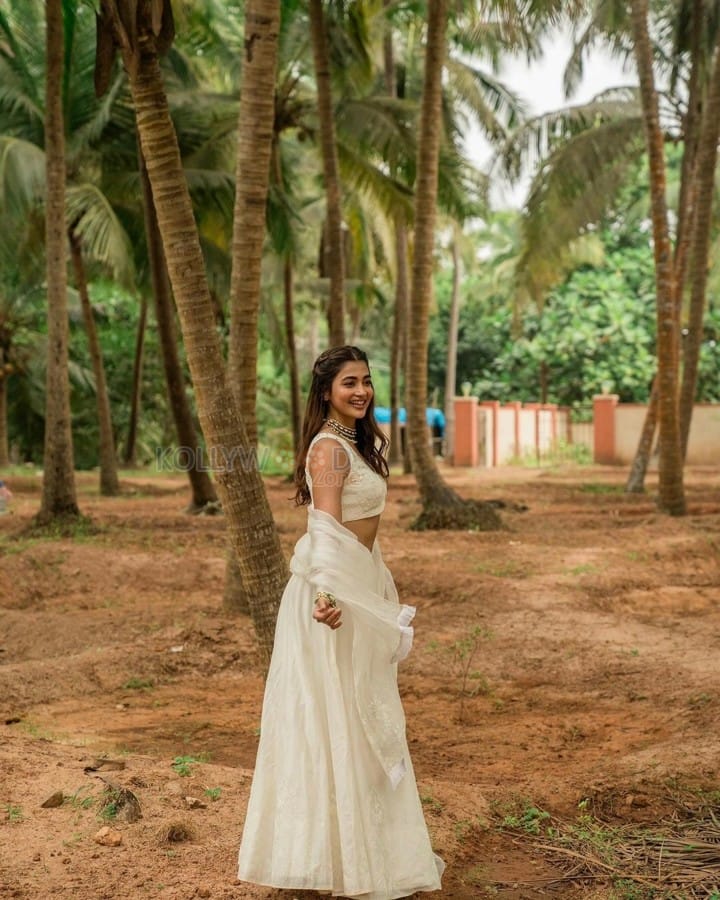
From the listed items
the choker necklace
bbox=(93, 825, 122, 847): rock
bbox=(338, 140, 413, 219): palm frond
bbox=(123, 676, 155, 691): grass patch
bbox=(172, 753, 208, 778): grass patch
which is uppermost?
bbox=(338, 140, 413, 219): palm frond

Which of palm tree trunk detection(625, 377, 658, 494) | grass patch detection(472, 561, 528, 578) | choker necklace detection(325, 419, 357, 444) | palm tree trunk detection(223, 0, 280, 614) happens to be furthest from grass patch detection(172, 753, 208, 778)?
palm tree trunk detection(625, 377, 658, 494)

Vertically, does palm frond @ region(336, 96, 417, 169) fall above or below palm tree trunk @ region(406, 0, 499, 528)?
above

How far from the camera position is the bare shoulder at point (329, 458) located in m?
3.99

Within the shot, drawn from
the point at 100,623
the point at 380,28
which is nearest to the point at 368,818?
the point at 100,623

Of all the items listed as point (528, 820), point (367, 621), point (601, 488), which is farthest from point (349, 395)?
point (601, 488)

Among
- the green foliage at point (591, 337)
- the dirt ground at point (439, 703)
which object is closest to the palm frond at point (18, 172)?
the dirt ground at point (439, 703)

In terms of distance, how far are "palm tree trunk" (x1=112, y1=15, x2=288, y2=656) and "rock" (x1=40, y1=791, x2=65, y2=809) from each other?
1.15 meters

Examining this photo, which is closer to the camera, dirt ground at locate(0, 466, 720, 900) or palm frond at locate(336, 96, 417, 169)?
dirt ground at locate(0, 466, 720, 900)

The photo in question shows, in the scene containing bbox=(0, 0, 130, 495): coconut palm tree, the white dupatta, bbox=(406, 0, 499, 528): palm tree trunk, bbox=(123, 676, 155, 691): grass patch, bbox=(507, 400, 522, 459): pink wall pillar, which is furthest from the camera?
bbox=(507, 400, 522, 459): pink wall pillar

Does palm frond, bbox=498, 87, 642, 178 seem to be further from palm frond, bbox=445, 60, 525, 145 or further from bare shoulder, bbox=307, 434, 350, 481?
bare shoulder, bbox=307, 434, 350, 481

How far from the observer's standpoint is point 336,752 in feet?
12.8

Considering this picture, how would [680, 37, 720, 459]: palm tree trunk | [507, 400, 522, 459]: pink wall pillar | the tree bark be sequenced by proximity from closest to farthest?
the tree bark, [680, 37, 720, 459]: palm tree trunk, [507, 400, 522, 459]: pink wall pillar

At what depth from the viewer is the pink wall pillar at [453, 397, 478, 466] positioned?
31969 mm

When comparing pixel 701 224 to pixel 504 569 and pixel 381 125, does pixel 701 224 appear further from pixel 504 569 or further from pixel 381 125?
pixel 504 569
